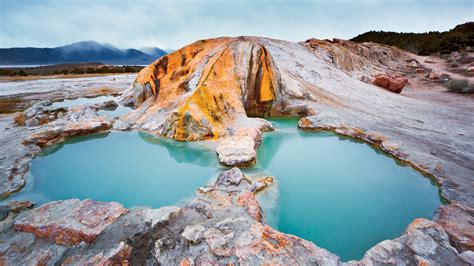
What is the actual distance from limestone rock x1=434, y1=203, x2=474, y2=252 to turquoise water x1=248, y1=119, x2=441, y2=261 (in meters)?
0.27

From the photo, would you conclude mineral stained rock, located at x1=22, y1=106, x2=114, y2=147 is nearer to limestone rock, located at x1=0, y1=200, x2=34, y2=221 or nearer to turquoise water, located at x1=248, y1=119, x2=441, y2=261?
limestone rock, located at x1=0, y1=200, x2=34, y2=221

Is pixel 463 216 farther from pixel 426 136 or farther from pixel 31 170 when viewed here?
pixel 31 170

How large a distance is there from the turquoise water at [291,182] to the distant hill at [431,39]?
45.0 meters

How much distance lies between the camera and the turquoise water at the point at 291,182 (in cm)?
371

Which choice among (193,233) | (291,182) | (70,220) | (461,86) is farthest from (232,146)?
(461,86)

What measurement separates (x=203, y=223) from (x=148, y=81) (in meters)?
9.85

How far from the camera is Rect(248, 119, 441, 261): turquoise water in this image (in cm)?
351

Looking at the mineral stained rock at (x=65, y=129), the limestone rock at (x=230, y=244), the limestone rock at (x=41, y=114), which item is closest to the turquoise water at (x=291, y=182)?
the mineral stained rock at (x=65, y=129)

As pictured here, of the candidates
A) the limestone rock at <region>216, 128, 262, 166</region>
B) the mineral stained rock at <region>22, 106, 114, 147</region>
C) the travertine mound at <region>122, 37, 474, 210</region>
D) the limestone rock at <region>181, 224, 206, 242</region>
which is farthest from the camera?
the mineral stained rock at <region>22, 106, 114, 147</region>

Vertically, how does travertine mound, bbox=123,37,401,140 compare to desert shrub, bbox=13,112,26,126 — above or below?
above

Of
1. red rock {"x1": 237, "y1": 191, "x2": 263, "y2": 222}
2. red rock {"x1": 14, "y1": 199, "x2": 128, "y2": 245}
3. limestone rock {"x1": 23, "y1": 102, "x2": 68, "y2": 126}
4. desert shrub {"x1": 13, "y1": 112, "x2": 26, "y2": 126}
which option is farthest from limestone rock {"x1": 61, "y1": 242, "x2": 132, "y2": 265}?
desert shrub {"x1": 13, "y1": 112, "x2": 26, "y2": 126}

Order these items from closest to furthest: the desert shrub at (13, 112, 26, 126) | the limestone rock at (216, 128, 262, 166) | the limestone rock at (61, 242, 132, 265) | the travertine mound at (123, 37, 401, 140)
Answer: the limestone rock at (61, 242, 132, 265) < the limestone rock at (216, 128, 262, 166) < the travertine mound at (123, 37, 401, 140) < the desert shrub at (13, 112, 26, 126)

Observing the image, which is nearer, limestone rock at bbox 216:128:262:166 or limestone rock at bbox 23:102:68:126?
limestone rock at bbox 216:128:262:166

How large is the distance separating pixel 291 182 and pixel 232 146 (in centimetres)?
189
